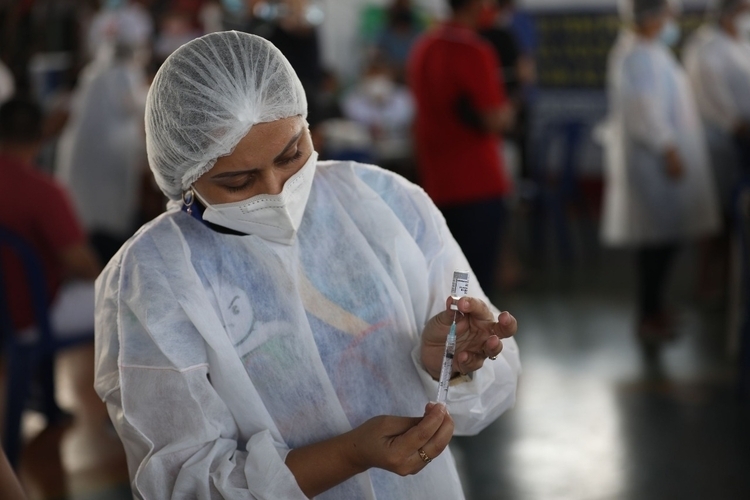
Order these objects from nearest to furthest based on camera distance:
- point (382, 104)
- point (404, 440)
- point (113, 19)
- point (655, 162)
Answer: point (404, 440) < point (655, 162) < point (382, 104) < point (113, 19)

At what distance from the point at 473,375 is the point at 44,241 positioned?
2.00 metres

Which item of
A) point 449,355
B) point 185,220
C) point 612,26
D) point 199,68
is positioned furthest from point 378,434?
point 612,26

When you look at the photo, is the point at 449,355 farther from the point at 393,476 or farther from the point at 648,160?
the point at 648,160

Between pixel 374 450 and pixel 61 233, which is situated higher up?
pixel 374 450

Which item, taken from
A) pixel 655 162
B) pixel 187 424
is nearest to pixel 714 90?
pixel 655 162

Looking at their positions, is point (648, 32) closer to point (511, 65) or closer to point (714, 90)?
point (714, 90)

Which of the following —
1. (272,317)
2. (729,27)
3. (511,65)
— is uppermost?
(272,317)

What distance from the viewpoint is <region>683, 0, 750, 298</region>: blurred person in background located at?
4156 mm

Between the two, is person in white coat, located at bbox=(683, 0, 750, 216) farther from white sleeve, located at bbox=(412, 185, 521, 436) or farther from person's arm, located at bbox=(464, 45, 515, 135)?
white sleeve, located at bbox=(412, 185, 521, 436)

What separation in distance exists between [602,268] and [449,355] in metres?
4.01

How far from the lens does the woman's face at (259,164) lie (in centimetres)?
121

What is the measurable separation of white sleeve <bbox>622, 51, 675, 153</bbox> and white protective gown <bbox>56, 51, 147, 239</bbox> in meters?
2.10

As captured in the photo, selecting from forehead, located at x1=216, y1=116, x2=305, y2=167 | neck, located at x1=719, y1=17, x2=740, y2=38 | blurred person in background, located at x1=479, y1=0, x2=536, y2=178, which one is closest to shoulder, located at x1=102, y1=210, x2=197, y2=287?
forehead, located at x1=216, y1=116, x2=305, y2=167

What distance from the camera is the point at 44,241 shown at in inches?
114
